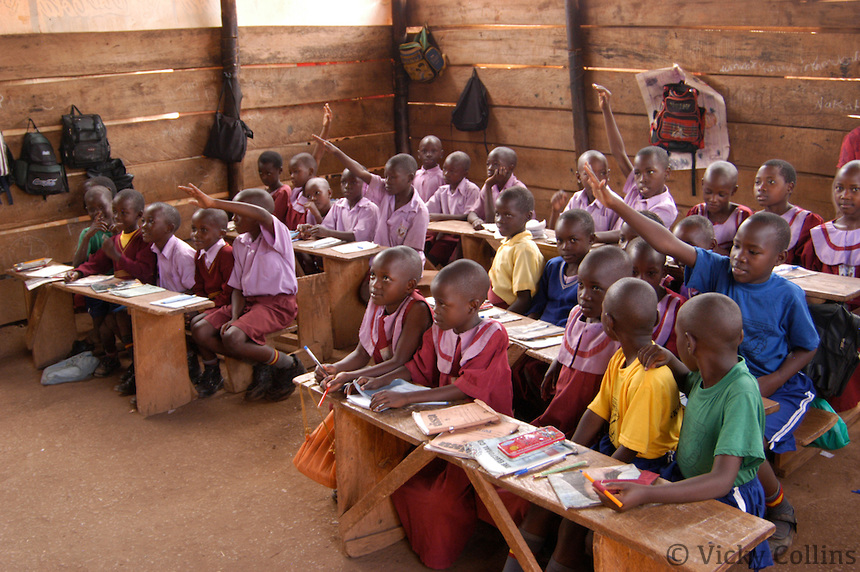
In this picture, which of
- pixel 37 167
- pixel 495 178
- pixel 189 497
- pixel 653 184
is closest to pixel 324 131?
pixel 495 178

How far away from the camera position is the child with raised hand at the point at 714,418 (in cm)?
219

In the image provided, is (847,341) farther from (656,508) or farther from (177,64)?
(177,64)

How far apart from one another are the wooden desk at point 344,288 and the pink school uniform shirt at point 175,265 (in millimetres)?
875

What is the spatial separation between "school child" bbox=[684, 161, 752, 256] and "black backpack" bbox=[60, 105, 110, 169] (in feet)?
15.7

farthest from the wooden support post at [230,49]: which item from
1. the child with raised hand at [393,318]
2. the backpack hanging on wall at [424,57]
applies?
the child with raised hand at [393,318]

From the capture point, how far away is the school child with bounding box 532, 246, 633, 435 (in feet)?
10.1

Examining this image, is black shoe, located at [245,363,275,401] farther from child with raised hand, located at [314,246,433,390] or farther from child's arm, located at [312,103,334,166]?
child's arm, located at [312,103,334,166]

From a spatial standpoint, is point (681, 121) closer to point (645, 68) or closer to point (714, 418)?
point (645, 68)

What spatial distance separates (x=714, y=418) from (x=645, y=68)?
16.5ft

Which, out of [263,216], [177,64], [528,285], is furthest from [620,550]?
[177,64]

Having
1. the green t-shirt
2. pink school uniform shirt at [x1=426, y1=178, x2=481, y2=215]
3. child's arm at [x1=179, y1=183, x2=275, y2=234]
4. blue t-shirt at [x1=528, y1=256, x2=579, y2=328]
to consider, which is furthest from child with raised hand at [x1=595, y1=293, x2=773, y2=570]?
pink school uniform shirt at [x1=426, y1=178, x2=481, y2=215]

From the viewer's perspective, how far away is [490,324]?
10.3 feet

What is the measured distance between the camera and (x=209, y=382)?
5086 millimetres

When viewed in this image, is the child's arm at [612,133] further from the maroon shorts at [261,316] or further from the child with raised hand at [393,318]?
the child with raised hand at [393,318]
